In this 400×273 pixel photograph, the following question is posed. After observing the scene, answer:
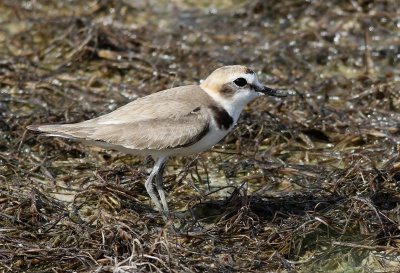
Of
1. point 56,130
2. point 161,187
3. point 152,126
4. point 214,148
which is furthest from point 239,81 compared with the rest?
point 56,130

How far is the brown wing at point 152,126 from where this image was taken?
4.80 m

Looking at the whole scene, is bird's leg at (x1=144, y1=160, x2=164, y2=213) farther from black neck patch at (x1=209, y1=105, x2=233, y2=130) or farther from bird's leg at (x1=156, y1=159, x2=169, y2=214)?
black neck patch at (x1=209, y1=105, x2=233, y2=130)

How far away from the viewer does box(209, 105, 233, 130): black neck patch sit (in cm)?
485

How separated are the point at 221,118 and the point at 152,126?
545 millimetres

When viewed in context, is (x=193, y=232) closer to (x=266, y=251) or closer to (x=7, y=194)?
(x=266, y=251)

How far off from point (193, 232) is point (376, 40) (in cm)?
463

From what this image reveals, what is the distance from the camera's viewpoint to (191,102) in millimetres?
4926

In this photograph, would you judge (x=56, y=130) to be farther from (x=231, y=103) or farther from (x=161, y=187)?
(x=231, y=103)

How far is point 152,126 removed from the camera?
4.84m

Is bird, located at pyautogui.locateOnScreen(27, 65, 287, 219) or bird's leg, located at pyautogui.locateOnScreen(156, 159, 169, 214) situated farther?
bird's leg, located at pyautogui.locateOnScreen(156, 159, 169, 214)

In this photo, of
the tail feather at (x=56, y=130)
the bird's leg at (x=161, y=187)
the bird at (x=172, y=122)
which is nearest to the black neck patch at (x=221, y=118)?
the bird at (x=172, y=122)

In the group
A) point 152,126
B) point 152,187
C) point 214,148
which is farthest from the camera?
point 214,148

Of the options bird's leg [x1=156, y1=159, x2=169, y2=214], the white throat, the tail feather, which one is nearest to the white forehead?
the white throat

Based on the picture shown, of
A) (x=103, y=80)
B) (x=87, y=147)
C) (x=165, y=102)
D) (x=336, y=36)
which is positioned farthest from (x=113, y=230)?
(x=336, y=36)
